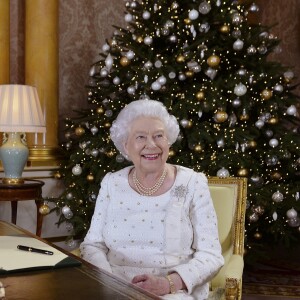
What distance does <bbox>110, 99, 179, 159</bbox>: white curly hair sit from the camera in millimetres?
2213

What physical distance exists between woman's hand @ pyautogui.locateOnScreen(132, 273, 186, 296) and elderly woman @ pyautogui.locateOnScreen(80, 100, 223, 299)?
0.23ft

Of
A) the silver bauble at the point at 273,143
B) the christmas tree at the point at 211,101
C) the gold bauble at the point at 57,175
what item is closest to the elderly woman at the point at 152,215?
the christmas tree at the point at 211,101

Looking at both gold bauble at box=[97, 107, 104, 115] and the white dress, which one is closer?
the white dress

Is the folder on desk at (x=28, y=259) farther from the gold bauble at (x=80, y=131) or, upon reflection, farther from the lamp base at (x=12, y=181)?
the gold bauble at (x=80, y=131)

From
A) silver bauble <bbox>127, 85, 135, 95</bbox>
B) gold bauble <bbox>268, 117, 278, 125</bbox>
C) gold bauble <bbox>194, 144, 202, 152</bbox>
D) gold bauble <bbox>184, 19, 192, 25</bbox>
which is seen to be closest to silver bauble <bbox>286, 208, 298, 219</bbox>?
gold bauble <bbox>268, 117, 278, 125</bbox>

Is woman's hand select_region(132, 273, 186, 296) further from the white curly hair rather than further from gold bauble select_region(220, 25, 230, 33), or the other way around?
gold bauble select_region(220, 25, 230, 33)

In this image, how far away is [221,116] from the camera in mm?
4070

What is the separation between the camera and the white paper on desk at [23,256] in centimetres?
148

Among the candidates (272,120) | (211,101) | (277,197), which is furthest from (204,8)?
(277,197)

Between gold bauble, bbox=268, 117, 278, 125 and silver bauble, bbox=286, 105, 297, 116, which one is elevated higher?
silver bauble, bbox=286, 105, 297, 116

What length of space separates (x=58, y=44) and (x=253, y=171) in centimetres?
225

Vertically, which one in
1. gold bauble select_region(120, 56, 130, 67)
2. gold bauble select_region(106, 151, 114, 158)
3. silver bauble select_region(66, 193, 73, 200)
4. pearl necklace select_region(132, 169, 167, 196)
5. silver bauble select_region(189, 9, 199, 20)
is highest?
silver bauble select_region(189, 9, 199, 20)

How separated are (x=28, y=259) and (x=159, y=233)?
0.69 m

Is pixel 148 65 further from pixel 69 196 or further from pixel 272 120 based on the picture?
pixel 69 196
